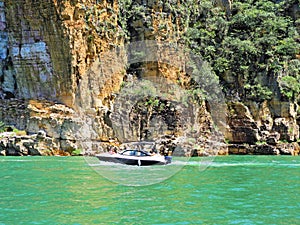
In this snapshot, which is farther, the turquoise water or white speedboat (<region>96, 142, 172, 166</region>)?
white speedboat (<region>96, 142, 172, 166</region>)

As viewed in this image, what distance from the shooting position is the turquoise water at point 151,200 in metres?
10.5

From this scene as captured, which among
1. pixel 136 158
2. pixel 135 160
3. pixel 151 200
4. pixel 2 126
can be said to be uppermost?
pixel 2 126

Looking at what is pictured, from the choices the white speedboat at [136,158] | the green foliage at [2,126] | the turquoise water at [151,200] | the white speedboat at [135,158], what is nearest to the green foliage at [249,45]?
the green foliage at [2,126]

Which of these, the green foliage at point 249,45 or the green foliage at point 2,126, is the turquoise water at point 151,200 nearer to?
the green foliage at point 2,126

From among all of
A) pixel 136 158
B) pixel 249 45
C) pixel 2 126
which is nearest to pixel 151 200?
pixel 136 158

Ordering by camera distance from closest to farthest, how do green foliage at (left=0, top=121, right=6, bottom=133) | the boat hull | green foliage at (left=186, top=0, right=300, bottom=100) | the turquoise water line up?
the turquoise water → the boat hull → green foliage at (left=0, top=121, right=6, bottom=133) → green foliage at (left=186, top=0, right=300, bottom=100)

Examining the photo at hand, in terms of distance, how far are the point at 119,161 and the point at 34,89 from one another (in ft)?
49.6

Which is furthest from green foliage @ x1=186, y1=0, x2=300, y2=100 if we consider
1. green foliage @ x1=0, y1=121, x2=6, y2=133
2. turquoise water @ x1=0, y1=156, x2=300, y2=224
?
turquoise water @ x1=0, y1=156, x2=300, y2=224

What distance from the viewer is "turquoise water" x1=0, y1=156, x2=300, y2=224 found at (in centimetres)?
1046

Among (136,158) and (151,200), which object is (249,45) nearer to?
(136,158)

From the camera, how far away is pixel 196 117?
38844 millimetres

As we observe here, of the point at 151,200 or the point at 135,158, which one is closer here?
the point at 151,200

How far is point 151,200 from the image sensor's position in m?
12.7

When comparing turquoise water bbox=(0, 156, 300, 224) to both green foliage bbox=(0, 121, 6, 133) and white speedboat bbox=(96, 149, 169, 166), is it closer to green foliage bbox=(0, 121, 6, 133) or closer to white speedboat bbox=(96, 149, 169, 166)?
white speedboat bbox=(96, 149, 169, 166)
